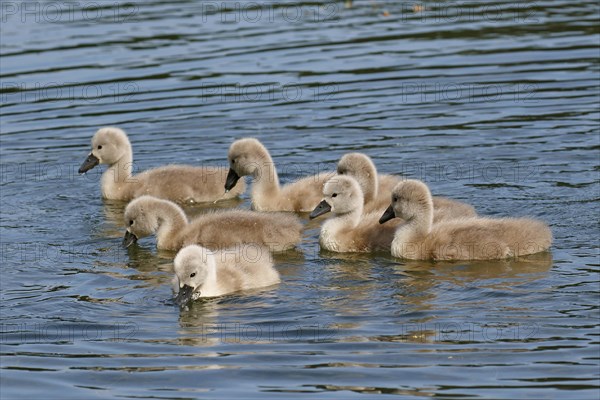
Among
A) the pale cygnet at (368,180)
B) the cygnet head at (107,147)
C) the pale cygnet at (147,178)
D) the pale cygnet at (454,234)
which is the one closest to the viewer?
the pale cygnet at (454,234)

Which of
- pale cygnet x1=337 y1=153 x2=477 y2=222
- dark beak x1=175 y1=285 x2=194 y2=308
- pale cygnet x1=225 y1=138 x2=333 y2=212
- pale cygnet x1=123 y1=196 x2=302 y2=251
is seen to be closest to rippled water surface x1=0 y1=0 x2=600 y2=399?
dark beak x1=175 y1=285 x2=194 y2=308

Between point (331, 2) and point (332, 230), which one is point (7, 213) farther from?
point (331, 2)

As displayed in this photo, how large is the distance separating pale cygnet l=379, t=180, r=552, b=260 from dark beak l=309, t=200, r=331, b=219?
0.63 meters

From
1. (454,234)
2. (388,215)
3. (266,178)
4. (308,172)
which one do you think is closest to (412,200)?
(388,215)

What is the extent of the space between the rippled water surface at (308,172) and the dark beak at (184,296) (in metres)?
0.08

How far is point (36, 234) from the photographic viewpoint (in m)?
11.8

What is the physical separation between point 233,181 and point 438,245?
2.92m

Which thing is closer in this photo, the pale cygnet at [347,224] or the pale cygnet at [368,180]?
the pale cygnet at [347,224]

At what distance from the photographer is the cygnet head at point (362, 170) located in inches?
466

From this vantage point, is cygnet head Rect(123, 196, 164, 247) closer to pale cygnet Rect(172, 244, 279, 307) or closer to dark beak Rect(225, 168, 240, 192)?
pale cygnet Rect(172, 244, 279, 307)

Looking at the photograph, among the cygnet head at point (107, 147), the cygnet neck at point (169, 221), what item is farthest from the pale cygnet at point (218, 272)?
the cygnet head at point (107, 147)

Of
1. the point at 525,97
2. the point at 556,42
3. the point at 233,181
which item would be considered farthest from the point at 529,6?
the point at 233,181

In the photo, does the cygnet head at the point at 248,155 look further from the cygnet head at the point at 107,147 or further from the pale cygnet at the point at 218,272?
the pale cygnet at the point at 218,272

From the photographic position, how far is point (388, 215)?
11.0 meters
